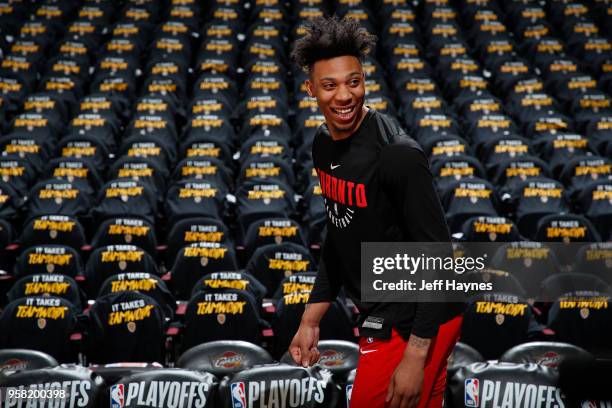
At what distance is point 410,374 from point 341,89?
0.71 metres

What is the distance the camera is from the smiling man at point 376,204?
5.67 feet

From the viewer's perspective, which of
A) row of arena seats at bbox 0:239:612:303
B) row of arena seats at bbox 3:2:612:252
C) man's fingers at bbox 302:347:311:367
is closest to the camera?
man's fingers at bbox 302:347:311:367

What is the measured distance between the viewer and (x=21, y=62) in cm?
841

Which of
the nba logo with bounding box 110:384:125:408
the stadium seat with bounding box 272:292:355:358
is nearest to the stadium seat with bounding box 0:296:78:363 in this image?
the stadium seat with bounding box 272:292:355:358

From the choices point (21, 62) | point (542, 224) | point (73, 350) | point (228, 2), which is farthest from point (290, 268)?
point (228, 2)

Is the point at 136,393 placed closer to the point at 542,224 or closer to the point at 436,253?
the point at 436,253

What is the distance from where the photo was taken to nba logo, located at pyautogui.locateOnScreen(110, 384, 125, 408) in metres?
2.67

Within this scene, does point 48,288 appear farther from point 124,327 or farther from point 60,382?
point 60,382

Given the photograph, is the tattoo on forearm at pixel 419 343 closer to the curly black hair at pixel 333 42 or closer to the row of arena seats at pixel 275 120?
the curly black hair at pixel 333 42

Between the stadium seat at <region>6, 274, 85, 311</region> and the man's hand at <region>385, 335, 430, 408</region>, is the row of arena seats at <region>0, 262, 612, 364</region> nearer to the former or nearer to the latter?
the stadium seat at <region>6, 274, 85, 311</region>

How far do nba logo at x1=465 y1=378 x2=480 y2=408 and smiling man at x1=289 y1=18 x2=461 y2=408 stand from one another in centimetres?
86

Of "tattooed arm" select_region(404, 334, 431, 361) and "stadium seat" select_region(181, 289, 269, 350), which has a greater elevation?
"tattooed arm" select_region(404, 334, 431, 361)

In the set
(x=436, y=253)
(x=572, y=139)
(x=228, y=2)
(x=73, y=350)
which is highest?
(x=228, y=2)

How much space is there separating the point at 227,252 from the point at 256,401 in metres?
2.27
